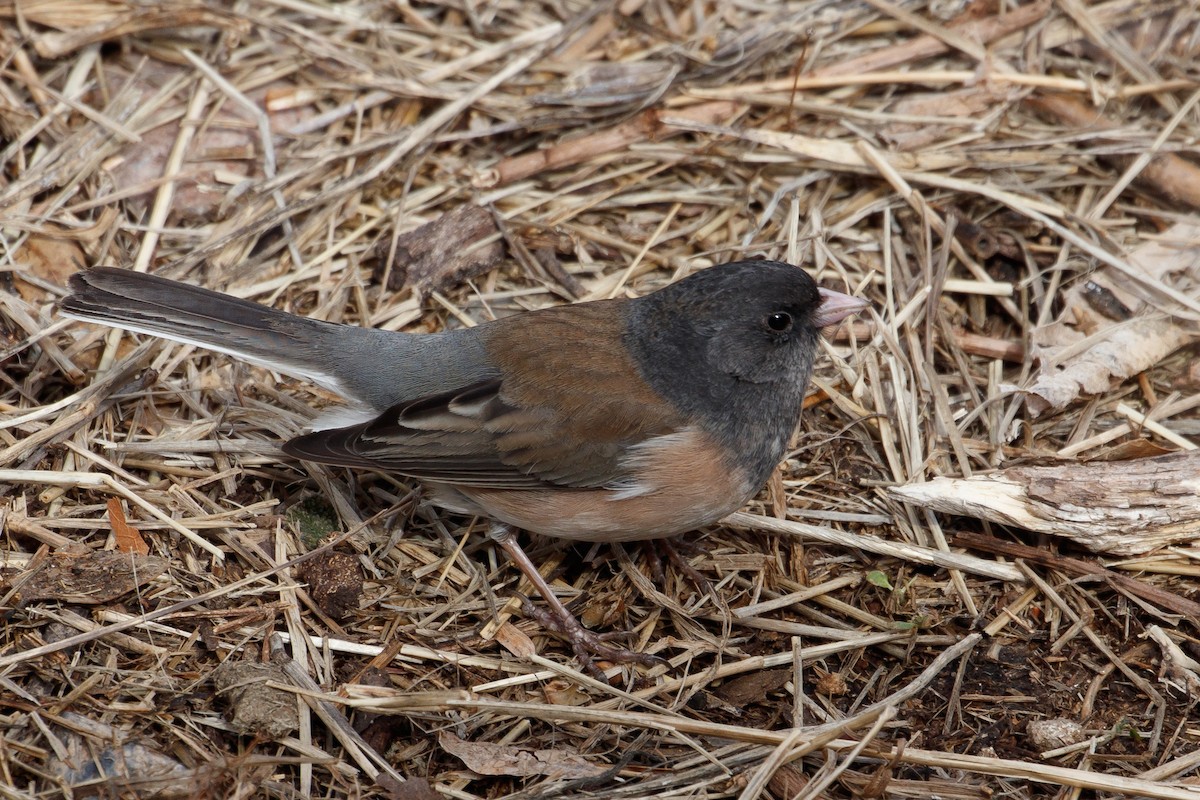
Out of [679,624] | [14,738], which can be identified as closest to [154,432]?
[14,738]

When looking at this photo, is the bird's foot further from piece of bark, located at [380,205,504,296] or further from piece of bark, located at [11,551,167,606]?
piece of bark, located at [380,205,504,296]

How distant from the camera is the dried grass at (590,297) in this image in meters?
2.83

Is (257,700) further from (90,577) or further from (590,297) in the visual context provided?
(590,297)

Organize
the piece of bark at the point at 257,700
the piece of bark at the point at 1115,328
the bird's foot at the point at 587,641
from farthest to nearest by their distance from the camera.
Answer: the piece of bark at the point at 1115,328
the bird's foot at the point at 587,641
the piece of bark at the point at 257,700

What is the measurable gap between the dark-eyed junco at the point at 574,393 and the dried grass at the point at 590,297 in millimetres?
307

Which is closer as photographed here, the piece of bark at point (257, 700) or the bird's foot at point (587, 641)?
the piece of bark at point (257, 700)

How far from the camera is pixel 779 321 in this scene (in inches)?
131

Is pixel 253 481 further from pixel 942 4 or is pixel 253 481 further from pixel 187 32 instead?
pixel 942 4

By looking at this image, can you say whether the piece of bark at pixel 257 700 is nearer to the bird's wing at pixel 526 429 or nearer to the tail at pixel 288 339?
the bird's wing at pixel 526 429

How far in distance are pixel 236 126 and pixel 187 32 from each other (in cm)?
56

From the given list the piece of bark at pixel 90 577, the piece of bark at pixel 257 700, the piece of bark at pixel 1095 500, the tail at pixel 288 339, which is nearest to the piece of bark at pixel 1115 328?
the piece of bark at pixel 1095 500

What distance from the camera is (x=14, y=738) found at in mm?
2650

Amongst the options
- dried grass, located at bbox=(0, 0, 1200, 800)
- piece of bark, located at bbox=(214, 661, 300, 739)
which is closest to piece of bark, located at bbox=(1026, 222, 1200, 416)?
dried grass, located at bbox=(0, 0, 1200, 800)

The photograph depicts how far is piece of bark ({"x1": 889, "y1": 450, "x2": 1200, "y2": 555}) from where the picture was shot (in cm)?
330
